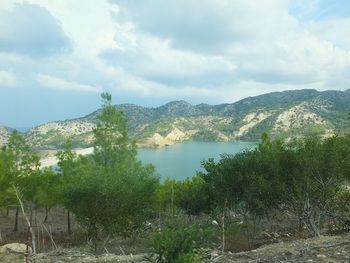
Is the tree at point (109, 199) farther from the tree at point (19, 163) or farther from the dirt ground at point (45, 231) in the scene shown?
the tree at point (19, 163)

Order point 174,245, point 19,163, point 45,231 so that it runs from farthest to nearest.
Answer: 1. point 19,163
2. point 45,231
3. point 174,245

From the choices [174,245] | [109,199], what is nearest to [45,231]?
[109,199]

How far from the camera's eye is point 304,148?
86.4 ft

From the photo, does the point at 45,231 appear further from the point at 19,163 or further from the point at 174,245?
the point at 174,245

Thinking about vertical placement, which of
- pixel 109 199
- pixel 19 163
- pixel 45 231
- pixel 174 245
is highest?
pixel 19 163

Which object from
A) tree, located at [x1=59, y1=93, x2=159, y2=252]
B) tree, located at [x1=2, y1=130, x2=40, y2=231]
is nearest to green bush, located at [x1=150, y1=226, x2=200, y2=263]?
tree, located at [x1=59, y1=93, x2=159, y2=252]

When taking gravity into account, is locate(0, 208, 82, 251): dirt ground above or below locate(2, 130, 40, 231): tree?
below

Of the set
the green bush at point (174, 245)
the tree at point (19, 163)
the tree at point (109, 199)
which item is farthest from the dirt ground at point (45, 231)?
the green bush at point (174, 245)

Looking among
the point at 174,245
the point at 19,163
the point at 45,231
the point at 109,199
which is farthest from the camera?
the point at 19,163

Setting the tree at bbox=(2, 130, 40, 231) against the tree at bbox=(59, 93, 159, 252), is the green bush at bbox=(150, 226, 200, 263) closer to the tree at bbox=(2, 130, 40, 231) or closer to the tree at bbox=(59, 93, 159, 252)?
the tree at bbox=(59, 93, 159, 252)

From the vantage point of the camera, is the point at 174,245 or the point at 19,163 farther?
the point at 19,163

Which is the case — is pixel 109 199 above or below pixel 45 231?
above

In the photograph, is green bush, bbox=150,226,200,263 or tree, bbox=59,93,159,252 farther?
tree, bbox=59,93,159,252

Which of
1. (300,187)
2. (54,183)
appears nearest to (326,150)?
(300,187)
